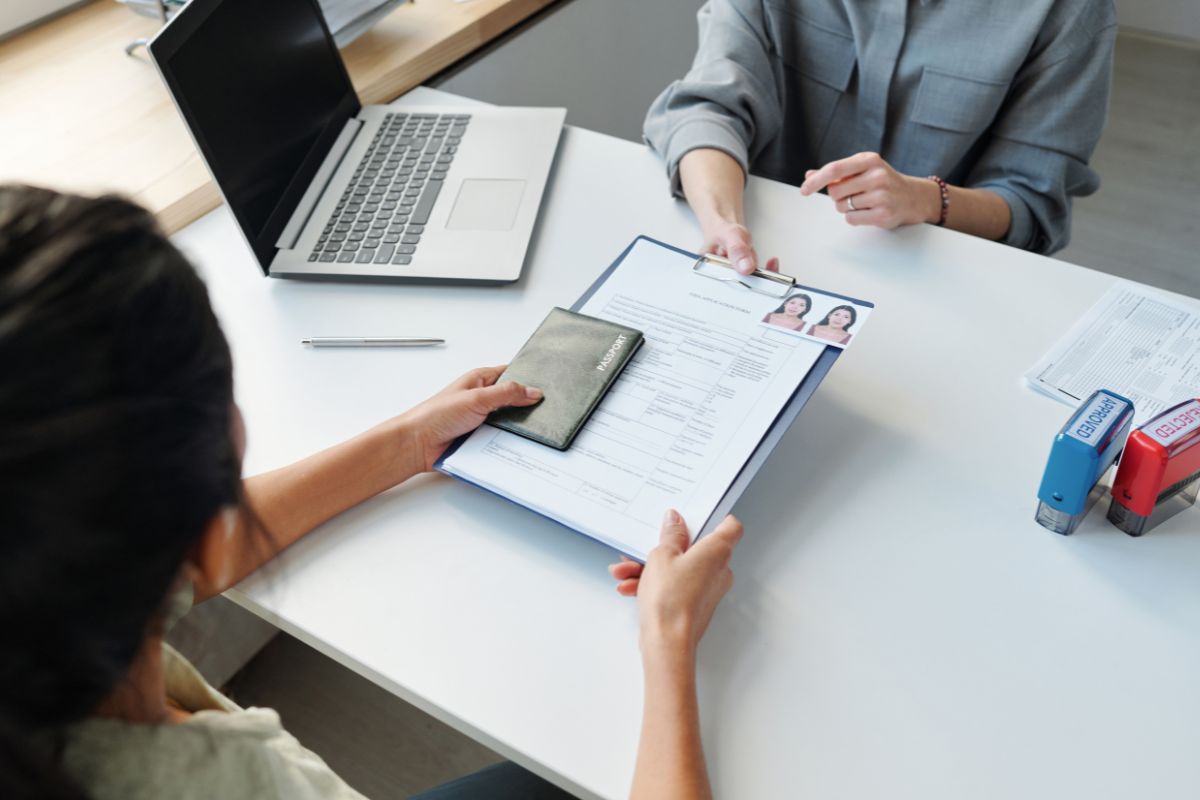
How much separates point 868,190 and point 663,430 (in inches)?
16.3

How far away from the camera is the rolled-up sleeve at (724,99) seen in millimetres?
1103

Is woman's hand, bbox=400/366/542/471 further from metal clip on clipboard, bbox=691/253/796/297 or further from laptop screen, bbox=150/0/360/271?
laptop screen, bbox=150/0/360/271

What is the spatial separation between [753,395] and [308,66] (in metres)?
0.72

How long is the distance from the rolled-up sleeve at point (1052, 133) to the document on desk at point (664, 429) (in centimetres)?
49

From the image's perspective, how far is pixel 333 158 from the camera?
3.77ft

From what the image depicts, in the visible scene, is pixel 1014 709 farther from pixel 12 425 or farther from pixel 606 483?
pixel 12 425

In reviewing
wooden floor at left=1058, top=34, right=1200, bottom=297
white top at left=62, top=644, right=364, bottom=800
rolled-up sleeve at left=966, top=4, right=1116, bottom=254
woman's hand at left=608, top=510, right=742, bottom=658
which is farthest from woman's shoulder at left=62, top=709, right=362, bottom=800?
wooden floor at left=1058, top=34, right=1200, bottom=297

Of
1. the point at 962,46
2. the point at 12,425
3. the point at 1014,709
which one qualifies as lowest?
the point at 1014,709

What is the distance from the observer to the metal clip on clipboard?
89 cm

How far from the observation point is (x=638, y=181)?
3.69 feet

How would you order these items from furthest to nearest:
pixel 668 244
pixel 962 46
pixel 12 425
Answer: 1. pixel 962 46
2. pixel 668 244
3. pixel 12 425

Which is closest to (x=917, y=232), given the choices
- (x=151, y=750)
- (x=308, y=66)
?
(x=308, y=66)

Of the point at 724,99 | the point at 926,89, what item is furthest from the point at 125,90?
the point at 926,89

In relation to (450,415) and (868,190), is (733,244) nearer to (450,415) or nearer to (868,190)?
(868,190)
